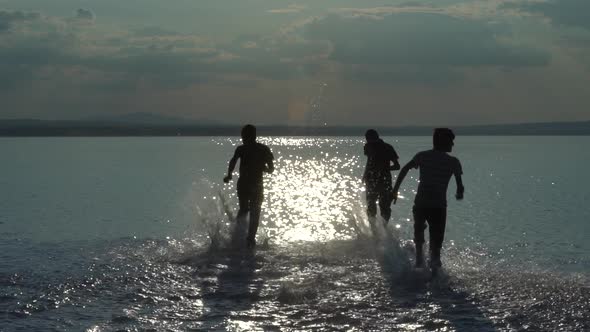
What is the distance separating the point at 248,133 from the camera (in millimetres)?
12375

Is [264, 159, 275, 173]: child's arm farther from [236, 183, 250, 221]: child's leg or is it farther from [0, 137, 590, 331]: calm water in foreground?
[0, 137, 590, 331]: calm water in foreground

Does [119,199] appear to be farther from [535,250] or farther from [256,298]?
[256,298]

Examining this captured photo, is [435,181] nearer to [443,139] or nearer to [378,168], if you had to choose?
[443,139]

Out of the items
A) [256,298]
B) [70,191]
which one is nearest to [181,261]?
[256,298]

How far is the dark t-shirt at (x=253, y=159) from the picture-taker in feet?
41.2

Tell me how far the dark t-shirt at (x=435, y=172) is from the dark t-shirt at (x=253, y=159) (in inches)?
133

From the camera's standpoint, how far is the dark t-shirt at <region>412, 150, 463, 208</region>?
975 cm

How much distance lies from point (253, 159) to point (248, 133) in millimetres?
478

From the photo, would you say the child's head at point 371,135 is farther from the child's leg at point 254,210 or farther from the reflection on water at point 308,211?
the child's leg at point 254,210

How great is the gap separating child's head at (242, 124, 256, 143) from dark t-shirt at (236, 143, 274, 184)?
0.31 feet

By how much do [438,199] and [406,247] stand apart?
107 inches

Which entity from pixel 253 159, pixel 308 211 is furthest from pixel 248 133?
pixel 308 211

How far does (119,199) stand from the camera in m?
23.2

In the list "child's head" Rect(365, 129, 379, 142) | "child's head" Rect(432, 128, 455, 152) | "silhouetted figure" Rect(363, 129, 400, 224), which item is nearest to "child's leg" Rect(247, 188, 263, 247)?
"silhouetted figure" Rect(363, 129, 400, 224)
